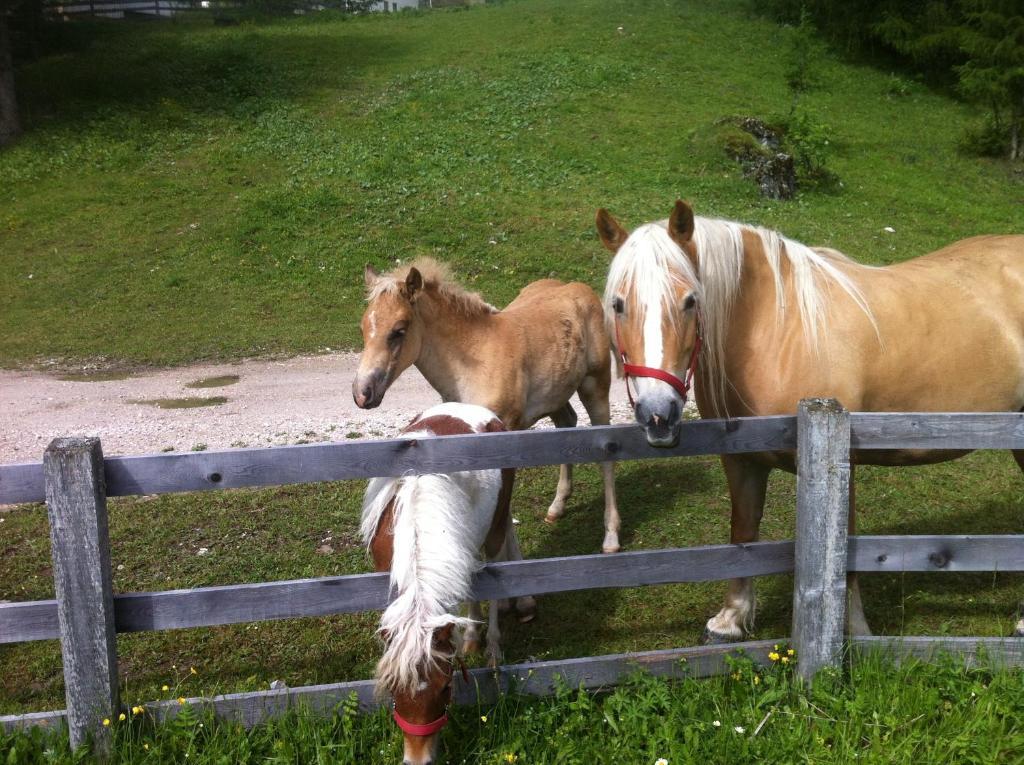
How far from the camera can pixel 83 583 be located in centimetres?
319

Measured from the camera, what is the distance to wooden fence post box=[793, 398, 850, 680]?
3.47 meters

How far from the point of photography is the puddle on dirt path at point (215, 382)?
9.40 metres

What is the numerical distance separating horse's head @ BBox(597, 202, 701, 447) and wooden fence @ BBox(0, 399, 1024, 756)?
246 millimetres

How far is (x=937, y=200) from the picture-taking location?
58.0 feet

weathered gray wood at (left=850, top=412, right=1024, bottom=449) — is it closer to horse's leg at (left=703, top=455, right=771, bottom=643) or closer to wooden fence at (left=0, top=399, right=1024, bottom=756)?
wooden fence at (left=0, top=399, right=1024, bottom=756)

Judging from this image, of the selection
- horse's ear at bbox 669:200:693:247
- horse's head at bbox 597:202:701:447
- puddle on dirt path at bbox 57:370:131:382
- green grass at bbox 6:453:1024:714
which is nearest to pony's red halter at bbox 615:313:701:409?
horse's head at bbox 597:202:701:447

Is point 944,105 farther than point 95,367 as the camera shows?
Yes

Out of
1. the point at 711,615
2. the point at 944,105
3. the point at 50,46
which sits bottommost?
the point at 711,615

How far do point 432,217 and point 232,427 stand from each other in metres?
7.74

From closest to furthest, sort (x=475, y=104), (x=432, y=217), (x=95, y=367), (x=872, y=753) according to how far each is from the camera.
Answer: (x=872, y=753) < (x=95, y=367) < (x=432, y=217) < (x=475, y=104)

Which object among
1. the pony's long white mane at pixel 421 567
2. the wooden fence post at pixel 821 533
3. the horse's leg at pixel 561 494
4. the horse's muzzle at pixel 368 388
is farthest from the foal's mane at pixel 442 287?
the wooden fence post at pixel 821 533

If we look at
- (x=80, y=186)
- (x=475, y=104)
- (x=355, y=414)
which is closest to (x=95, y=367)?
(x=355, y=414)

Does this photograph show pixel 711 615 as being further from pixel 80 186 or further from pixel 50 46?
pixel 50 46

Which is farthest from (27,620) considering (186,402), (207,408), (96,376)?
(96,376)
